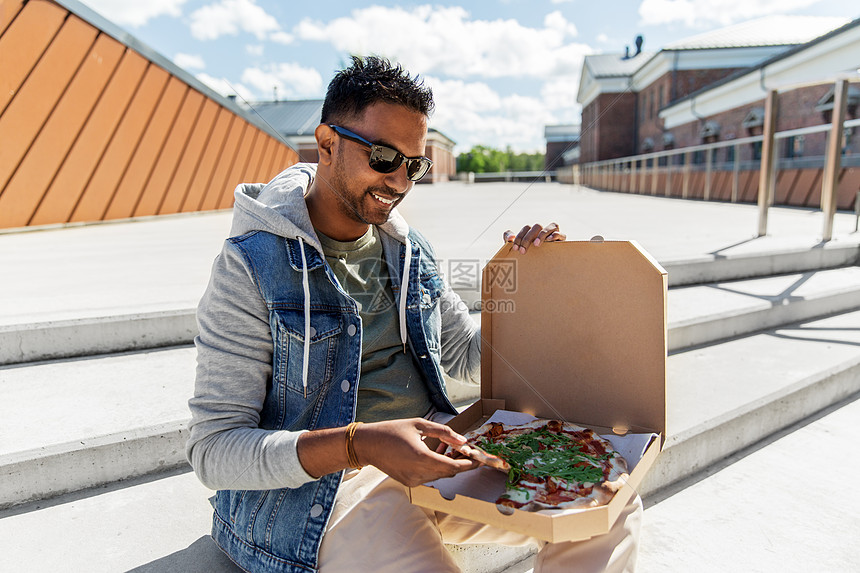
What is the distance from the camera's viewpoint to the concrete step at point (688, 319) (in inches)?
91.5

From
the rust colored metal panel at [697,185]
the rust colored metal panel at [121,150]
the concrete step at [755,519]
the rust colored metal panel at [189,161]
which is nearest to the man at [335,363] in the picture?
the concrete step at [755,519]

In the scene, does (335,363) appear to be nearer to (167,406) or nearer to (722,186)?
(167,406)

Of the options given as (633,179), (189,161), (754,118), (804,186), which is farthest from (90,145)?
(754,118)

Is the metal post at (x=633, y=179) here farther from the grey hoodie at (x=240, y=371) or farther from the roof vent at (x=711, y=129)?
the grey hoodie at (x=240, y=371)

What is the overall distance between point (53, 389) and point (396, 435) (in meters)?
1.76

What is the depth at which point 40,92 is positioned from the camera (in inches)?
262

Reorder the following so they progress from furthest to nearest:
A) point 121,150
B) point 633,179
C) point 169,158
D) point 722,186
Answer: point 633,179, point 722,186, point 169,158, point 121,150

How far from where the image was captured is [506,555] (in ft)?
5.68

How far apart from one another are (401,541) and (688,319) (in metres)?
2.52

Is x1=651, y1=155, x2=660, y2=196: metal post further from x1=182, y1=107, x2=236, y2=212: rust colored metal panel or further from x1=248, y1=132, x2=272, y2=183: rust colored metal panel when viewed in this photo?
x1=182, y1=107, x2=236, y2=212: rust colored metal panel

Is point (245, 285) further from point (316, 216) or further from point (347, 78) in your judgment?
point (347, 78)

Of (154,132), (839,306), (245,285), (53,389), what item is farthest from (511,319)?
(154,132)

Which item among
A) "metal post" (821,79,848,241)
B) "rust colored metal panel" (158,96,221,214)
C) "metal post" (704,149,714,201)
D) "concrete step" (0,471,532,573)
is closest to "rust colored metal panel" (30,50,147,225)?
"rust colored metal panel" (158,96,221,214)

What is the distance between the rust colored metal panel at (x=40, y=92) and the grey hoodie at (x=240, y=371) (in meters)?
6.85
